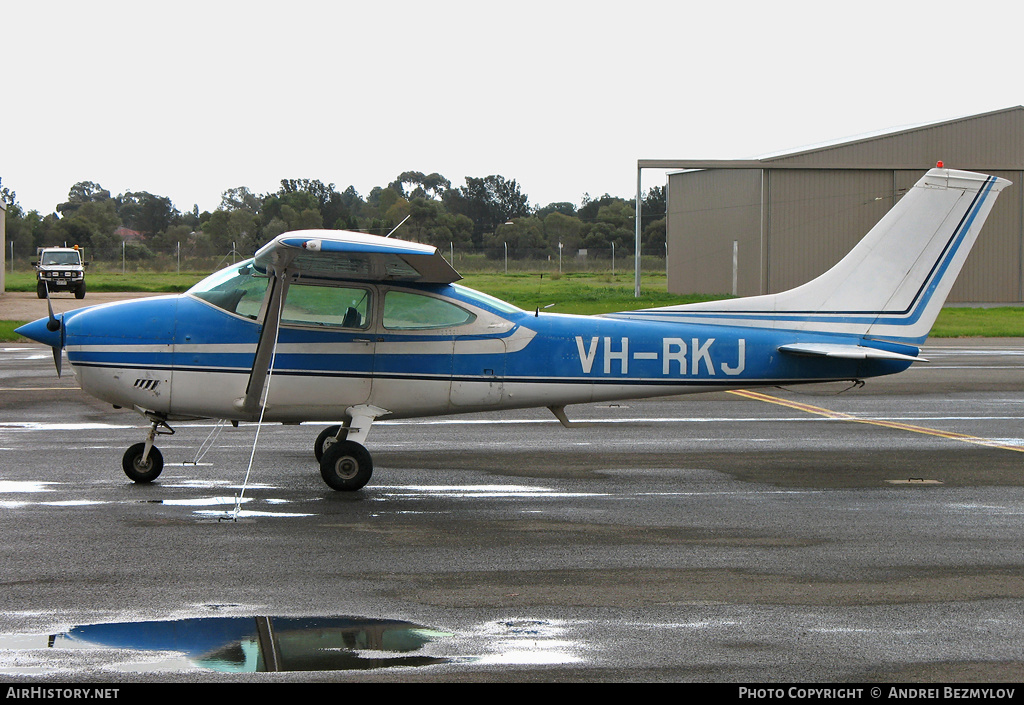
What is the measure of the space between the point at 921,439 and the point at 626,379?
4629 millimetres

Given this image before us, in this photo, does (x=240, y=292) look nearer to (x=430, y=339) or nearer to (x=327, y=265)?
(x=327, y=265)

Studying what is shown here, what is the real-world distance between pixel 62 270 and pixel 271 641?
4369 cm

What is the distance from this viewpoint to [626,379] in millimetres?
9562

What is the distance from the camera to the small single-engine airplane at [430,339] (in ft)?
29.3

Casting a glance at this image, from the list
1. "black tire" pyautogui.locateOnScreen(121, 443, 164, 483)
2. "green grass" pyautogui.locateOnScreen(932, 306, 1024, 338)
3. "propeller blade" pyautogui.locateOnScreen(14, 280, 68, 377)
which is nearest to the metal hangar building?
"green grass" pyautogui.locateOnScreen(932, 306, 1024, 338)

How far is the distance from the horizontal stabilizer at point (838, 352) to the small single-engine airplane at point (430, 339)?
0.02 metres

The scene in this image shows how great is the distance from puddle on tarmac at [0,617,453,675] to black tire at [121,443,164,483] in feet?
13.2

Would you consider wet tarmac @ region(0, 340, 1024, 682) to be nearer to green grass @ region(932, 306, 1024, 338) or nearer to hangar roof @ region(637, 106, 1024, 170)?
green grass @ region(932, 306, 1024, 338)

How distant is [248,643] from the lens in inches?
204

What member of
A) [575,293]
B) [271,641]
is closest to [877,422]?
[271,641]

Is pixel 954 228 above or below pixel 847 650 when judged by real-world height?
above

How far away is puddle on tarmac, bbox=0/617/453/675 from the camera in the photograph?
16.1 feet
